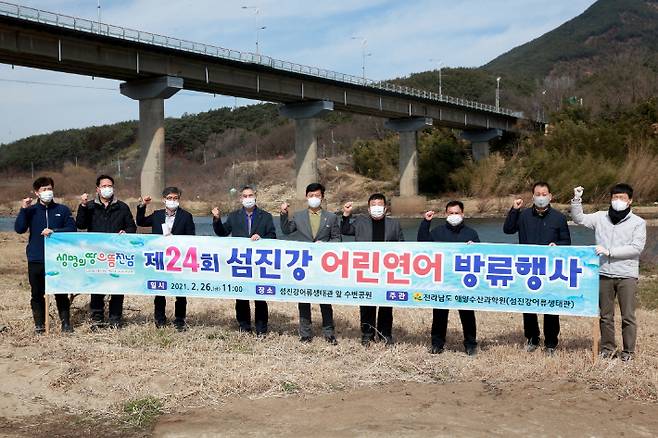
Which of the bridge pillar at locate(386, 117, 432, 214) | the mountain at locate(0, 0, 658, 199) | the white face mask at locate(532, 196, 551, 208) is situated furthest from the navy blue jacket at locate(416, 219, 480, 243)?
the bridge pillar at locate(386, 117, 432, 214)

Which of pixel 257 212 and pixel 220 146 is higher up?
pixel 220 146

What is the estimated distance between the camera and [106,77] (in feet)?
125

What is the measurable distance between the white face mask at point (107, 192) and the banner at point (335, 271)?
0.56 metres

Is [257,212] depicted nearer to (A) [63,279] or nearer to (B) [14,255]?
(A) [63,279]

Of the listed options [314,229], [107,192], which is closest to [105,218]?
[107,192]

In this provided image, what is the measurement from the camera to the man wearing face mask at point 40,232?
29.2 ft

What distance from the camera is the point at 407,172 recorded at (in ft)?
213

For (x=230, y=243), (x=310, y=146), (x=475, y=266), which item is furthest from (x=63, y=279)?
(x=310, y=146)

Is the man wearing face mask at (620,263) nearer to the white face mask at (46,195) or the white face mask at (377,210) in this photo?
the white face mask at (377,210)

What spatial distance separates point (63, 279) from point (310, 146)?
43.2m

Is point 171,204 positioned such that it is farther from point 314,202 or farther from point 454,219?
point 454,219

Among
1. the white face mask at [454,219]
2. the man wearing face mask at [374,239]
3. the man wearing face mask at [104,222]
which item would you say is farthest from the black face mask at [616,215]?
the man wearing face mask at [104,222]

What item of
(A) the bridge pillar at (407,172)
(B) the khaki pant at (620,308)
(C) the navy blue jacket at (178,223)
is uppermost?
(A) the bridge pillar at (407,172)

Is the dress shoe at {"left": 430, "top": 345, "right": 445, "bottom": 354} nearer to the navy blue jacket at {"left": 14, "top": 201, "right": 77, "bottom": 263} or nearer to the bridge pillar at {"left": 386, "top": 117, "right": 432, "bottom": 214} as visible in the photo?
the navy blue jacket at {"left": 14, "top": 201, "right": 77, "bottom": 263}
